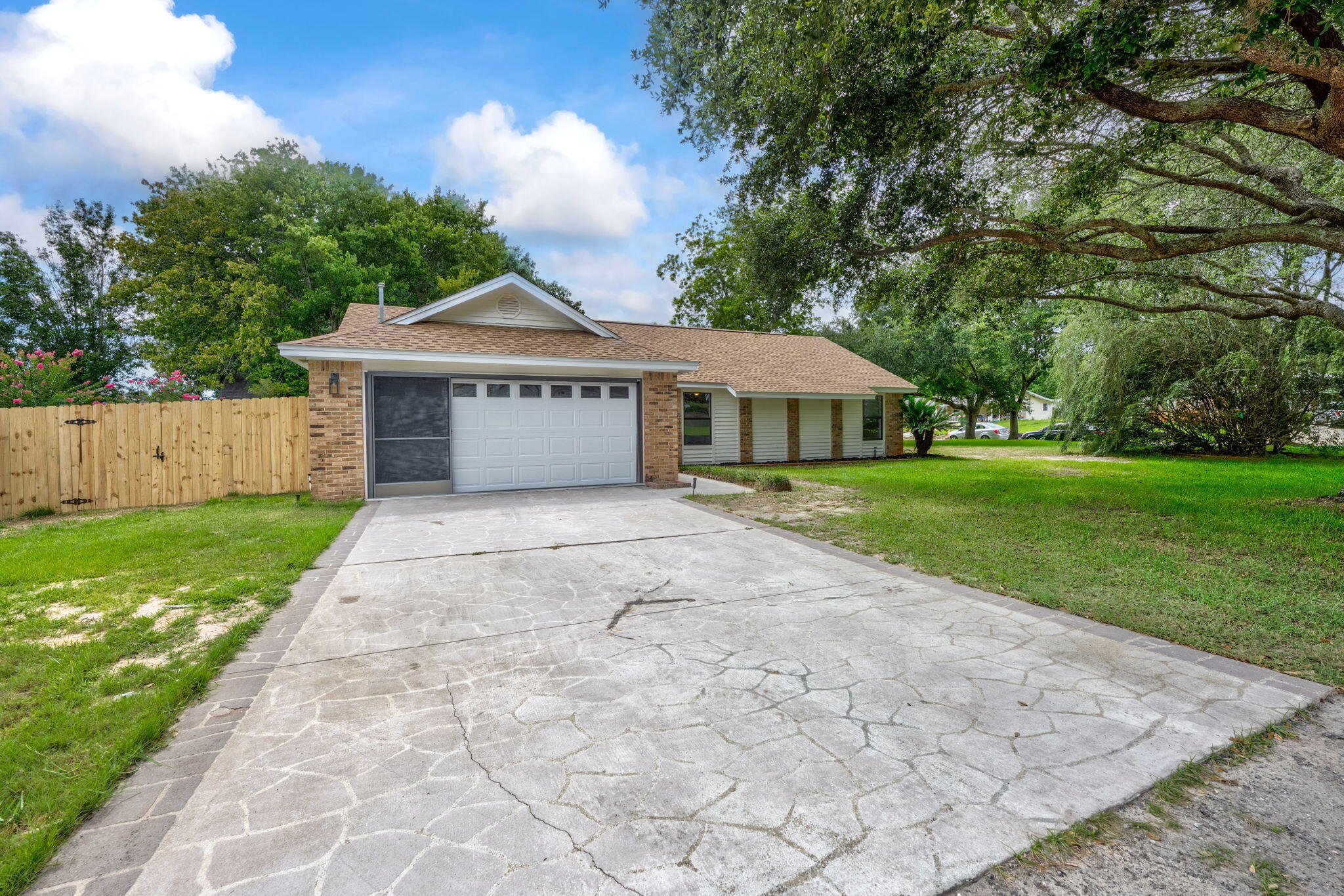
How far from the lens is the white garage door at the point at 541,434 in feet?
35.7

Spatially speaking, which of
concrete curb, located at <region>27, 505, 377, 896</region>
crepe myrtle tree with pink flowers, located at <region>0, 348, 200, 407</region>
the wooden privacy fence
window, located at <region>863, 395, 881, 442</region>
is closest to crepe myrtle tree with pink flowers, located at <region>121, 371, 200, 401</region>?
crepe myrtle tree with pink flowers, located at <region>0, 348, 200, 407</region>

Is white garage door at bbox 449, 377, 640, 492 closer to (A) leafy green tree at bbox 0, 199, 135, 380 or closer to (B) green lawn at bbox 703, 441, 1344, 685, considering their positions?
(B) green lawn at bbox 703, 441, 1344, 685

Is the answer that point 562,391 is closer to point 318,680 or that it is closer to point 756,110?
point 756,110

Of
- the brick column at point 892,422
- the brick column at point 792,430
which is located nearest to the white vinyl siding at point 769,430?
the brick column at point 792,430

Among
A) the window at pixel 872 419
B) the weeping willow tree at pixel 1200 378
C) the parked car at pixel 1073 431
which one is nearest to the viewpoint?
the weeping willow tree at pixel 1200 378

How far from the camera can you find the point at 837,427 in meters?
19.8

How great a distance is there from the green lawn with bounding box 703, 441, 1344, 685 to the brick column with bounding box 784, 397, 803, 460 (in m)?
5.34

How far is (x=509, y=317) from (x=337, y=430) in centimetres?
394

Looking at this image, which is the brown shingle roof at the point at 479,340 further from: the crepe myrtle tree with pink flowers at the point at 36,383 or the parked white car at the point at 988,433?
the parked white car at the point at 988,433

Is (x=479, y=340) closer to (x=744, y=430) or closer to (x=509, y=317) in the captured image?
(x=509, y=317)

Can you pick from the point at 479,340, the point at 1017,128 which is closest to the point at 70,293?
the point at 479,340

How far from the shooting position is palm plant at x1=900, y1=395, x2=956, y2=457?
67.5ft

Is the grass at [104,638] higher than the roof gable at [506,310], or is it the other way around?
the roof gable at [506,310]

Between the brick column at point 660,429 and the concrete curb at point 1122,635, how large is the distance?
604 cm
